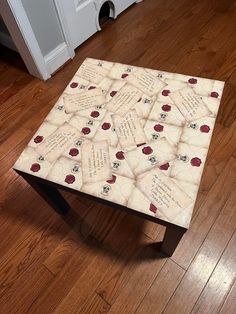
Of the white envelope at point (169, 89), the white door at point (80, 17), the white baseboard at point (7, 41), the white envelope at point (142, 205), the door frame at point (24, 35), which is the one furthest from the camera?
the white baseboard at point (7, 41)

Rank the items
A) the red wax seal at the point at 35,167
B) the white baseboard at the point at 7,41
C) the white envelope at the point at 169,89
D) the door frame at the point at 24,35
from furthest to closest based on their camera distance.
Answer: the white baseboard at the point at 7,41
the door frame at the point at 24,35
the white envelope at the point at 169,89
the red wax seal at the point at 35,167

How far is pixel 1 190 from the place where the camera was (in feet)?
3.94

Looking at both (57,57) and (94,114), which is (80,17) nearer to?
(57,57)

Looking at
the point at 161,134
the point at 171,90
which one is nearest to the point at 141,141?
the point at 161,134

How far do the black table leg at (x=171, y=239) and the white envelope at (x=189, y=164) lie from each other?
0.45 ft

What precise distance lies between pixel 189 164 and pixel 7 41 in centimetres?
163

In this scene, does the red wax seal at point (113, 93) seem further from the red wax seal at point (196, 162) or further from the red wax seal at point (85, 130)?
the red wax seal at point (196, 162)

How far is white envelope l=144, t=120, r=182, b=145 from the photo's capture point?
2.43ft

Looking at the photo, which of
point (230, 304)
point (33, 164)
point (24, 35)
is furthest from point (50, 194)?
point (24, 35)

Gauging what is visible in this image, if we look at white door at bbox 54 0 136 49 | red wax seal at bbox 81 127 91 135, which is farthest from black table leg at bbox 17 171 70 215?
white door at bbox 54 0 136 49

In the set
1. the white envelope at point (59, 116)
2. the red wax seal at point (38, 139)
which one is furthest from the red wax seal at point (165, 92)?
the red wax seal at point (38, 139)

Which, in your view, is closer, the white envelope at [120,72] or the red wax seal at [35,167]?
the red wax seal at [35,167]

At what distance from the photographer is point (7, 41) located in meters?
1.72

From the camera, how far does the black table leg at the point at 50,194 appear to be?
0.82 metres
